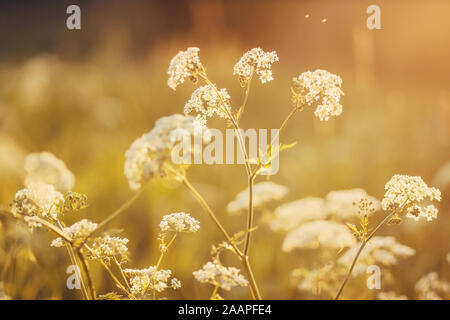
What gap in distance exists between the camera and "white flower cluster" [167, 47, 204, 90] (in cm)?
142

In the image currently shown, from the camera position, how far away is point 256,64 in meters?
1.49

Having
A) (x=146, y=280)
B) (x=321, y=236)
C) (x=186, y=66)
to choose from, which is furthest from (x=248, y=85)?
(x=321, y=236)

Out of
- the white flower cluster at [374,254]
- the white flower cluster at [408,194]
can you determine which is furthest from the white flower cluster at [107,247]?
the white flower cluster at [374,254]

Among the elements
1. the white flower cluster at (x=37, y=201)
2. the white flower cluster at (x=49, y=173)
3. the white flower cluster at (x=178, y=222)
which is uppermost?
the white flower cluster at (x=49, y=173)

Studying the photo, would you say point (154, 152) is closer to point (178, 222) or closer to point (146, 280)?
point (178, 222)

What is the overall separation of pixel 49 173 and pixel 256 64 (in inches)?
45.6

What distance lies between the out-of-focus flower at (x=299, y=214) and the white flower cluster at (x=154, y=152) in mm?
1310

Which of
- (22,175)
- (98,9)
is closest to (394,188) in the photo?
(22,175)

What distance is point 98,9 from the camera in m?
5.79

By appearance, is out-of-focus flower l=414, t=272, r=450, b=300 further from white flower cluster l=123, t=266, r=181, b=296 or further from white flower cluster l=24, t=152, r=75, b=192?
white flower cluster l=24, t=152, r=75, b=192

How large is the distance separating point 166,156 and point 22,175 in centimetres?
149

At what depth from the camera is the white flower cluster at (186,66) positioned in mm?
1424

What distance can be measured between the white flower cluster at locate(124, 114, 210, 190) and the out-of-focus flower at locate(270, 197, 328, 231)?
1310 millimetres

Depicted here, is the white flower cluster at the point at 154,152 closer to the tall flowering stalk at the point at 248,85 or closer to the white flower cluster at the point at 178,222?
the tall flowering stalk at the point at 248,85
